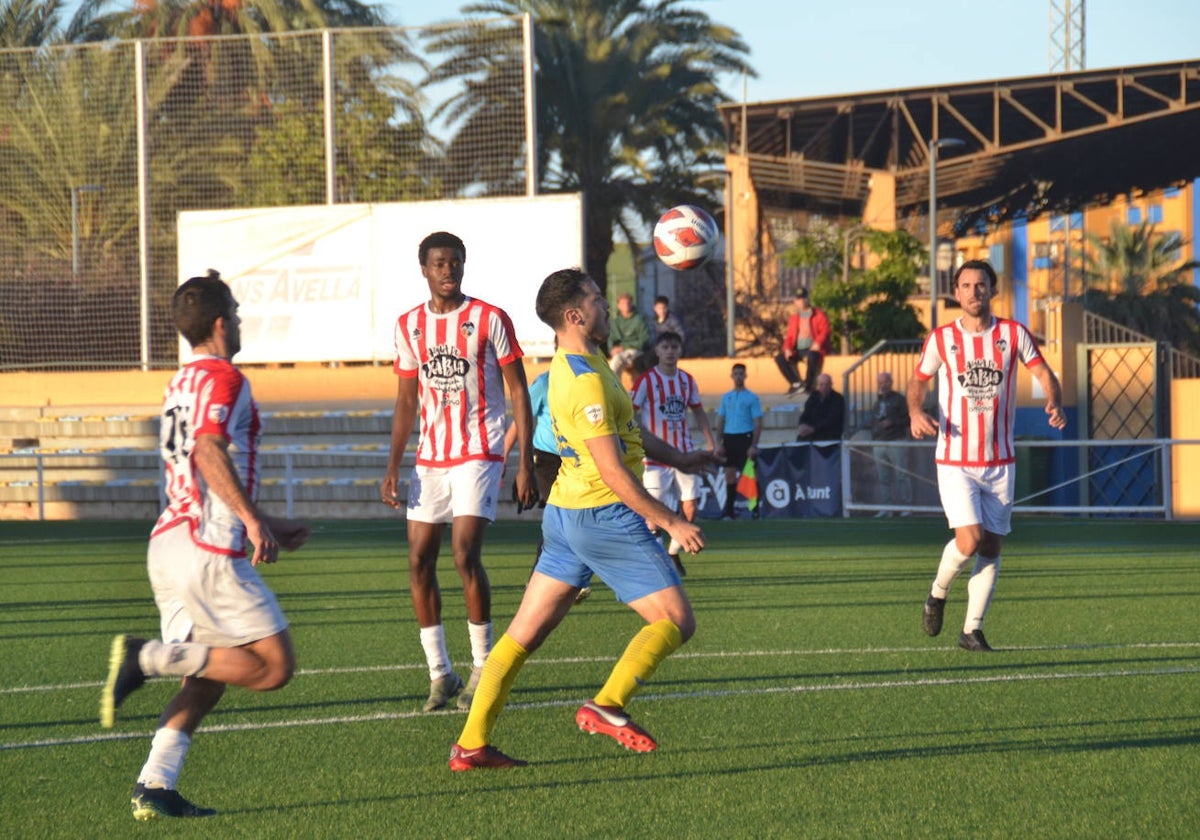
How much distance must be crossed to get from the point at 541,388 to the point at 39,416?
2139 cm

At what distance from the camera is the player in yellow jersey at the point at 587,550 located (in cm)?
584

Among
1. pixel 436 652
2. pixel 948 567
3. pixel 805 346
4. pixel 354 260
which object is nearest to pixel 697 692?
pixel 436 652

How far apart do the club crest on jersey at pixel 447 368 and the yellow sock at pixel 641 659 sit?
6.70 feet

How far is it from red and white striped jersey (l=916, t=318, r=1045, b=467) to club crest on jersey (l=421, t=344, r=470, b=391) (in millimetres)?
3024

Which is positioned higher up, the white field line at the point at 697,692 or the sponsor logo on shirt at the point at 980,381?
the sponsor logo on shirt at the point at 980,381

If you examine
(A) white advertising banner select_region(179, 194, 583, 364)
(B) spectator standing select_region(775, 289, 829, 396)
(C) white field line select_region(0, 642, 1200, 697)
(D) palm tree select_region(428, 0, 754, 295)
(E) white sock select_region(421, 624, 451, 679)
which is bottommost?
(C) white field line select_region(0, 642, 1200, 697)

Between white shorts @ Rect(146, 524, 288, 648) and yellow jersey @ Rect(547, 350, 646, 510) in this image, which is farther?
yellow jersey @ Rect(547, 350, 646, 510)

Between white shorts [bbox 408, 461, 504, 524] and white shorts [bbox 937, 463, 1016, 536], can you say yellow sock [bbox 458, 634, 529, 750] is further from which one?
white shorts [bbox 937, 463, 1016, 536]

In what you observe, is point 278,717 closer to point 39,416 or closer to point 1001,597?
point 1001,597

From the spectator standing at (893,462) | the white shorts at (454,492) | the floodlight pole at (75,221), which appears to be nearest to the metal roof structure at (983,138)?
the floodlight pole at (75,221)

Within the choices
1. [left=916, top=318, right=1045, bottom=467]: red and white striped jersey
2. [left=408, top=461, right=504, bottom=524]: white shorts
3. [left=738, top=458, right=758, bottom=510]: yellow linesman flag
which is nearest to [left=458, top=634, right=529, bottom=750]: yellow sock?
[left=408, top=461, right=504, bottom=524]: white shorts

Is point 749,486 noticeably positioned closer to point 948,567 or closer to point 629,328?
point 629,328

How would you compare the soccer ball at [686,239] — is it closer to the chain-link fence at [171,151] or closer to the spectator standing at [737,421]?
the spectator standing at [737,421]

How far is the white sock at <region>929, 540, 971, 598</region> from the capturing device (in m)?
9.23
